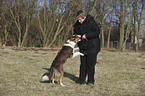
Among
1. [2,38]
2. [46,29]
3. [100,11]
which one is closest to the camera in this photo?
[46,29]

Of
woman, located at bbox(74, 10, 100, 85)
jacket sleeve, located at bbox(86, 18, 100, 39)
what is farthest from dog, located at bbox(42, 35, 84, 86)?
jacket sleeve, located at bbox(86, 18, 100, 39)

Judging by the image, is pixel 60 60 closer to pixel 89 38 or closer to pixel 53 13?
pixel 89 38

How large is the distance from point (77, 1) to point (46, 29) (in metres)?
5.19

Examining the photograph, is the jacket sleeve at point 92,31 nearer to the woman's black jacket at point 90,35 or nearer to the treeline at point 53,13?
the woman's black jacket at point 90,35

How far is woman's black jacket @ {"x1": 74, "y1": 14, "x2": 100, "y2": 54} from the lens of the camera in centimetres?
503

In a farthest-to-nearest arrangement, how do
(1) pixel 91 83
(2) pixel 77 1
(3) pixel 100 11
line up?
(3) pixel 100 11 → (2) pixel 77 1 → (1) pixel 91 83

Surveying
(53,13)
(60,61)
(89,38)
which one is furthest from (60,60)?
(53,13)

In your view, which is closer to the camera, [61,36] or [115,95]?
[115,95]

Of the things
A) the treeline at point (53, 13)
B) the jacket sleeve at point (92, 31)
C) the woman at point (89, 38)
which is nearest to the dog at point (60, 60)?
the woman at point (89, 38)

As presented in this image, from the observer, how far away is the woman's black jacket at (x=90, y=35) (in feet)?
16.5

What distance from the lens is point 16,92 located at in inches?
168

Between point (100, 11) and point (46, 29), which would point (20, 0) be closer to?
point (46, 29)

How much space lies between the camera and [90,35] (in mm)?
4961

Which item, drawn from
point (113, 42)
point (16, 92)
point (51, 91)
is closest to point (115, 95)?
point (51, 91)
